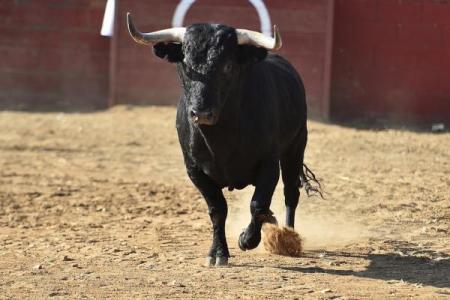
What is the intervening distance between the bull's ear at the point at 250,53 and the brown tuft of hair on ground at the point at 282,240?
107cm

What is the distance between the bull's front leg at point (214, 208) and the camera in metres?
6.15

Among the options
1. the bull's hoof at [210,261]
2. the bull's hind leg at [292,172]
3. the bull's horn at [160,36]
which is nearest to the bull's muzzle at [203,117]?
the bull's horn at [160,36]

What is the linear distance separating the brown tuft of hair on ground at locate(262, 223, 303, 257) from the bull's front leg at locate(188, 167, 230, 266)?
0.96 feet

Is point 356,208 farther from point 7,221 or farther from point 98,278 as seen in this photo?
point 98,278

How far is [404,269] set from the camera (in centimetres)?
611

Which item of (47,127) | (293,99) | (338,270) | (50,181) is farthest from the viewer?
(47,127)

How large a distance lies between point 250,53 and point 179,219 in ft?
8.08

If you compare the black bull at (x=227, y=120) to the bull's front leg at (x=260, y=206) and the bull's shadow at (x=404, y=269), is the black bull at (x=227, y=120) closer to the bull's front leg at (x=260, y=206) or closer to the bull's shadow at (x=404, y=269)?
the bull's front leg at (x=260, y=206)

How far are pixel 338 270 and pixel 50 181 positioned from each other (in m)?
4.40

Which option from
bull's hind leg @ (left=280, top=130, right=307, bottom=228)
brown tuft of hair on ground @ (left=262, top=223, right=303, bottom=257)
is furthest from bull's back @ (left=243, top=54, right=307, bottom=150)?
brown tuft of hair on ground @ (left=262, top=223, right=303, bottom=257)

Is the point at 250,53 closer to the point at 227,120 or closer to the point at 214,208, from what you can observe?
the point at 227,120

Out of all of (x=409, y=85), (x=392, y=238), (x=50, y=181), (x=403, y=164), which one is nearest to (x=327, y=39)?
(x=409, y=85)

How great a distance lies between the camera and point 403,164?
427 inches

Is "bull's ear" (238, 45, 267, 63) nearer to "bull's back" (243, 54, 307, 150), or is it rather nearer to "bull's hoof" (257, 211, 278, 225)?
"bull's back" (243, 54, 307, 150)
